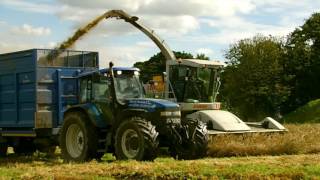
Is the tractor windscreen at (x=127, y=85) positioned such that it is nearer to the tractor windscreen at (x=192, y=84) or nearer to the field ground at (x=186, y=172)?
the field ground at (x=186, y=172)

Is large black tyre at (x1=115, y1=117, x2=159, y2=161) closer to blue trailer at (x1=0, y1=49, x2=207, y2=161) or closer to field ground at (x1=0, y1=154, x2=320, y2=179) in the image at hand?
blue trailer at (x1=0, y1=49, x2=207, y2=161)

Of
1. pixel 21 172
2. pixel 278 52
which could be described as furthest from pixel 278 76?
pixel 21 172

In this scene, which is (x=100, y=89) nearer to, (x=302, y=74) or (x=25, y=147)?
(x=25, y=147)

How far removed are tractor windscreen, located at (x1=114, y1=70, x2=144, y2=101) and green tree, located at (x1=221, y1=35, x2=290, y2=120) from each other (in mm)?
38496

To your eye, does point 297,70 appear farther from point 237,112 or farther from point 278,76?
point 237,112

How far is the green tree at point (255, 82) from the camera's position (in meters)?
54.2

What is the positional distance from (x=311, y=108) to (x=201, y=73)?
2793 cm

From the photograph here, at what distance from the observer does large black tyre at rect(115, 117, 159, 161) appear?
1359 centimetres

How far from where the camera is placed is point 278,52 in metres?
57.5

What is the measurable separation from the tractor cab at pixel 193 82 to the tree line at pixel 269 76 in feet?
98.3

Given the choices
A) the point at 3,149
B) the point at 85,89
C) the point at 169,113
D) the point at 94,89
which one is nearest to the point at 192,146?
Result: the point at 169,113

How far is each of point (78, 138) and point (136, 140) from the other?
236 cm

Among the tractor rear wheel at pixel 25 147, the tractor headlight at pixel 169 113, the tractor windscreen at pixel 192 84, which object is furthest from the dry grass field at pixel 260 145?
the tractor rear wheel at pixel 25 147

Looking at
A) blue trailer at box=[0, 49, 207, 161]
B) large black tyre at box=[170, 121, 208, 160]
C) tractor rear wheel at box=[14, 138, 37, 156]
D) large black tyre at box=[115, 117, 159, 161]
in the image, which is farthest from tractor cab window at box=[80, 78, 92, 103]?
tractor rear wheel at box=[14, 138, 37, 156]
